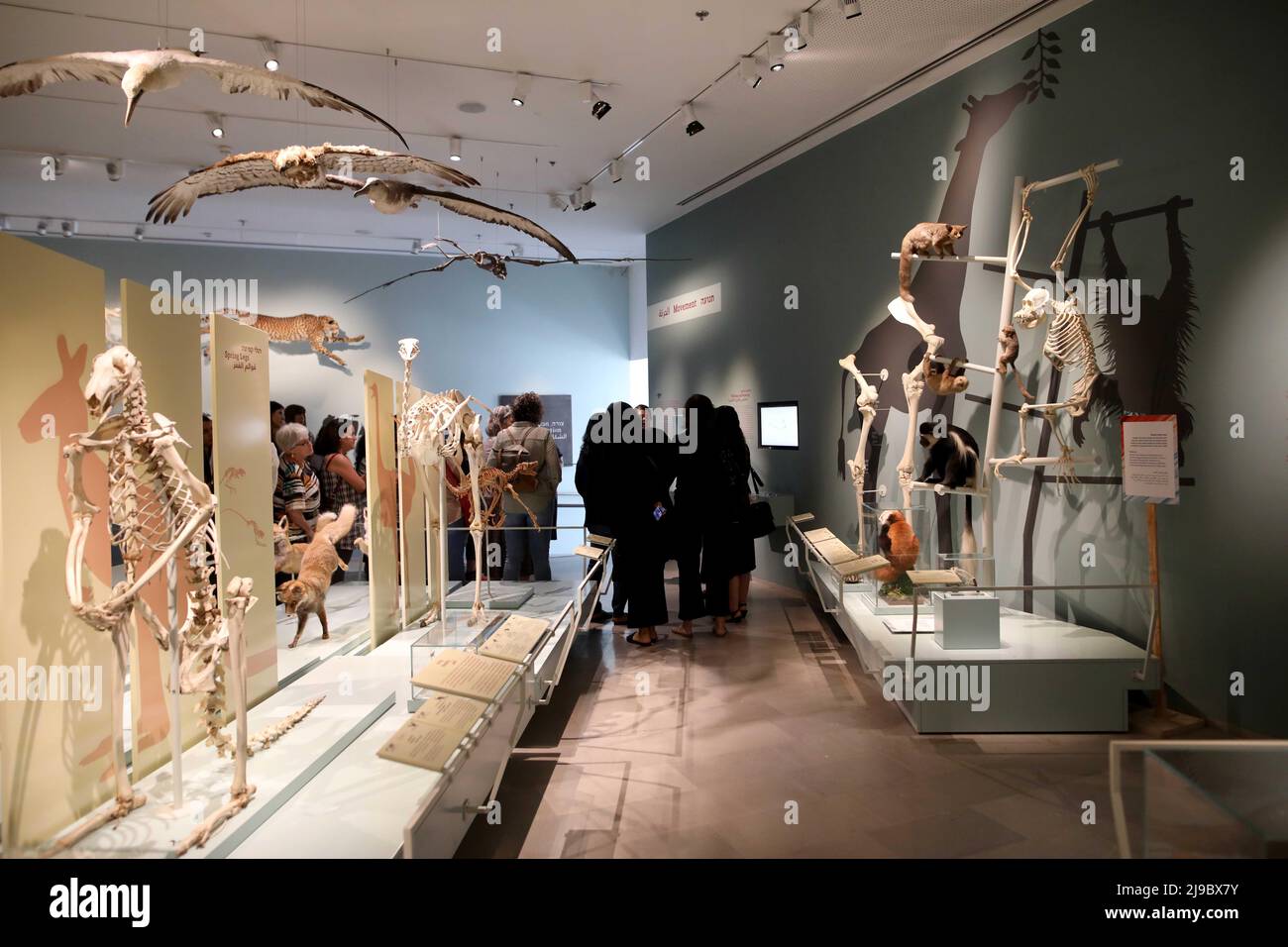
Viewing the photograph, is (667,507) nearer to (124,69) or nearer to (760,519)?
(760,519)

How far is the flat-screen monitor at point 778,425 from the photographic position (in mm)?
8047

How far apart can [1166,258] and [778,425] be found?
435 centimetres

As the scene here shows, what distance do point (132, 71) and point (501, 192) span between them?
262 inches

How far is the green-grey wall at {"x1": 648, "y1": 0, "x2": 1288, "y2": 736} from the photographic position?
3820 millimetres

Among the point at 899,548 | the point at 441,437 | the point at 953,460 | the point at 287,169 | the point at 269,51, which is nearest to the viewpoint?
the point at 287,169

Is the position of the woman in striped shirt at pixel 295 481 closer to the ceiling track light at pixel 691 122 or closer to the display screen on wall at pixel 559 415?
the ceiling track light at pixel 691 122

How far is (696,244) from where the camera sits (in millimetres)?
9602

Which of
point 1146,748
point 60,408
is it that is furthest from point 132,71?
point 1146,748

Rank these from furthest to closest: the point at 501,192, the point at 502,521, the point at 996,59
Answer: the point at 501,192
the point at 502,521
the point at 996,59

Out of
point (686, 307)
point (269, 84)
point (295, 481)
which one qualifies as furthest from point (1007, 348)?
point (686, 307)

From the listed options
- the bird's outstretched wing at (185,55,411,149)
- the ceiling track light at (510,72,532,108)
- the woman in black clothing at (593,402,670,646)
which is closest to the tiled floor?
the woman in black clothing at (593,402,670,646)

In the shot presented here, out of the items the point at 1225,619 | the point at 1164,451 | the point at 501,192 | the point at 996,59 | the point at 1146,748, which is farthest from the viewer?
the point at 501,192

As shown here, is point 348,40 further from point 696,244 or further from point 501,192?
point 696,244

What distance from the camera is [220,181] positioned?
360 cm
